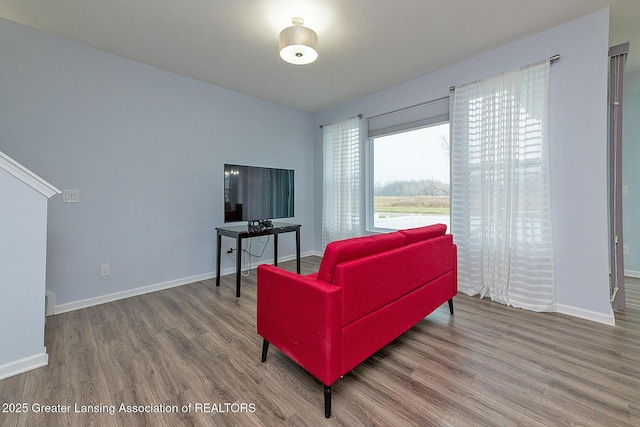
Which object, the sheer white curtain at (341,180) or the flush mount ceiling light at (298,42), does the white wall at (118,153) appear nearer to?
the sheer white curtain at (341,180)

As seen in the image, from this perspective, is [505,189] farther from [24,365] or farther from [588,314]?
[24,365]

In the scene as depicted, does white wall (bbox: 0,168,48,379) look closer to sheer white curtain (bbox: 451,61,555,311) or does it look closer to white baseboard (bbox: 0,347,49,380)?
white baseboard (bbox: 0,347,49,380)

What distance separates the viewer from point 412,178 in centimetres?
380

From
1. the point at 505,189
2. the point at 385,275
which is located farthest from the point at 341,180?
the point at 385,275

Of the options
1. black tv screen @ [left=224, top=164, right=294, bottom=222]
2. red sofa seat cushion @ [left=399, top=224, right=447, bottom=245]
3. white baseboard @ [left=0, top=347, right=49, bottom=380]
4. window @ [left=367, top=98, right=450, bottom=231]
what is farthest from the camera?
window @ [left=367, top=98, right=450, bottom=231]

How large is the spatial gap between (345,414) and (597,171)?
281 cm

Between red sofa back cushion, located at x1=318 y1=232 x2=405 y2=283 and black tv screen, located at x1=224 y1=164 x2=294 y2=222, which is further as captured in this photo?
black tv screen, located at x1=224 y1=164 x2=294 y2=222

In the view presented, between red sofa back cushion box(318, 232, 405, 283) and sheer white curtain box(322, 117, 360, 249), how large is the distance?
263 centimetres

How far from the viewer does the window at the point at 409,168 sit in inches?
135

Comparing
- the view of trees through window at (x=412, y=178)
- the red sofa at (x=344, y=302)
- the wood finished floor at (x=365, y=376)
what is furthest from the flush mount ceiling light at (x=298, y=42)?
the wood finished floor at (x=365, y=376)

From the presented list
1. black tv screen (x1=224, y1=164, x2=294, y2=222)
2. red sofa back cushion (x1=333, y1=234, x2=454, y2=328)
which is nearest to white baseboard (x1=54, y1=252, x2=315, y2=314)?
black tv screen (x1=224, y1=164, x2=294, y2=222)

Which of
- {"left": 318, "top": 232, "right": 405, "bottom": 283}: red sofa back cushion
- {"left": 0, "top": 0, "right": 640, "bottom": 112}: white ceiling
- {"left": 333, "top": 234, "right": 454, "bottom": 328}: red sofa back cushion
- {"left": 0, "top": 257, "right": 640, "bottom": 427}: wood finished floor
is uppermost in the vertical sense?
{"left": 0, "top": 0, "right": 640, "bottom": 112}: white ceiling

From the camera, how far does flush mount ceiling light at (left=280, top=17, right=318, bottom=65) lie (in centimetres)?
213

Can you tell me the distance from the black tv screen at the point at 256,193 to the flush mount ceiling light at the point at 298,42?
60.5 inches
